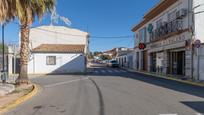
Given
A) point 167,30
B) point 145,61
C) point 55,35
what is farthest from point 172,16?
point 55,35

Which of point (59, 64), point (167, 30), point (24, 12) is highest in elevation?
point (167, 30)

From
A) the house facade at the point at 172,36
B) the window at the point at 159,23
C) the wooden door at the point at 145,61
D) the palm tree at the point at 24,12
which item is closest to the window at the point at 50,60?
the house facade at the point at 172,36

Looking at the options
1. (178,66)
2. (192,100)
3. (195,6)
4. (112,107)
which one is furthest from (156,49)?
(112,107)

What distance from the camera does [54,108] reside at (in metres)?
9.87

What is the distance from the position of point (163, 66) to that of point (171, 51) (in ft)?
8.58

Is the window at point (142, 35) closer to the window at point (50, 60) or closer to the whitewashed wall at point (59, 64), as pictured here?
the whitewashed wall at point (59, 64)

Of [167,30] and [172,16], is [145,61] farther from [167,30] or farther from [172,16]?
[172,16]

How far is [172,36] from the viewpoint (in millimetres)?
28297

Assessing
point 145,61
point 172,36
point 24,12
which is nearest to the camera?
point 24,12

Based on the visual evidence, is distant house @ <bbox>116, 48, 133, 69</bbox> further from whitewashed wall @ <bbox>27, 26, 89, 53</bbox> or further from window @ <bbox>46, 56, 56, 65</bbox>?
window @ <bbox>46, 56, 56, 65</bbox>

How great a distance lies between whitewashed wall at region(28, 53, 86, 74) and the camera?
123 feet

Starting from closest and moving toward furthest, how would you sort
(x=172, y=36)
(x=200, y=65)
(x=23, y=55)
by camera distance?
(x=23, y=55), (x=200, y=65), (x=172, y=36)

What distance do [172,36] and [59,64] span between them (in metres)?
17.0

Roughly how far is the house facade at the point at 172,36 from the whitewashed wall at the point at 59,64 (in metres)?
10.2
